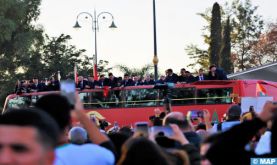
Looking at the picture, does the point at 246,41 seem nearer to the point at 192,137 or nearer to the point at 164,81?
the point at 164,81

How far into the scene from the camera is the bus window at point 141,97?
33.1 meters

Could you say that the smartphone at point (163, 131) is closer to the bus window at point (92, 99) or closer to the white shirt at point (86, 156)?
the white shirt at point (86, 156)

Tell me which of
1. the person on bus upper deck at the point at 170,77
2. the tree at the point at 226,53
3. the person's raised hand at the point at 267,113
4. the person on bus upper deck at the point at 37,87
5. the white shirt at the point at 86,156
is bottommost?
the white shirt at the point at 86,156

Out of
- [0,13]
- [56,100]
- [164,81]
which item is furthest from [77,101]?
[0,13]

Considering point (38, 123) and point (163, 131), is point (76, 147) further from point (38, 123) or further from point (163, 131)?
point (38, 123)

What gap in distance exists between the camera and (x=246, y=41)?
214ft

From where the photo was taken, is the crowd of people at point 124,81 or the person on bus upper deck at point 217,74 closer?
the person on bus upper deck at point 217,74

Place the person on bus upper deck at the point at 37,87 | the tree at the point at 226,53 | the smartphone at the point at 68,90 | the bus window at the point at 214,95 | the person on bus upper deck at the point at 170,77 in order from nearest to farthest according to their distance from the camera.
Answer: the smartphone at the point at 68,90 → the person on bus upper deck at the point at 170,77 → the bus window at the point at 214,95 → the person on bus upper deck at the point at 37,87 → the tree at the point at 226,53

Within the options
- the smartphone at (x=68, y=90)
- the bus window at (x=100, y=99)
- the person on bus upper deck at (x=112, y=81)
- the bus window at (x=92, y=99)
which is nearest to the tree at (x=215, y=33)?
the bus window at (x=100, y=99)

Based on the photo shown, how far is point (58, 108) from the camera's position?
14.4ft

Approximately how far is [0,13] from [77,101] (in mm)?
52684

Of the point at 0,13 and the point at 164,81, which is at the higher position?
the point at 0,13

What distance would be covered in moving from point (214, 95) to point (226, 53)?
93.5 ft

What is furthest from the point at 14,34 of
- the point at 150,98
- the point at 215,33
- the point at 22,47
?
the point at 150,98
